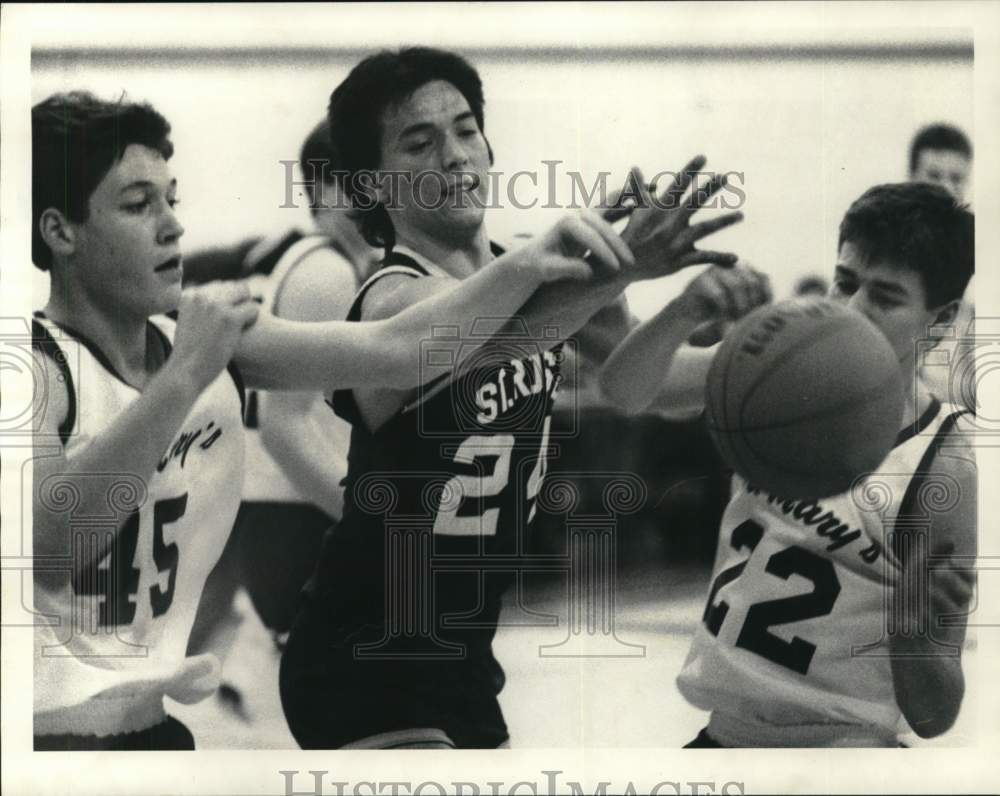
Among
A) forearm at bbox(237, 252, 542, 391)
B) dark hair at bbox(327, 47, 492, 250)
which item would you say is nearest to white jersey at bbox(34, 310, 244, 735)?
forearm at bbox(237, 252, 542, 391)

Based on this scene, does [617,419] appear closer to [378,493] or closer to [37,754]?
[378,493]

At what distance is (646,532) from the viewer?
2770 millimetres

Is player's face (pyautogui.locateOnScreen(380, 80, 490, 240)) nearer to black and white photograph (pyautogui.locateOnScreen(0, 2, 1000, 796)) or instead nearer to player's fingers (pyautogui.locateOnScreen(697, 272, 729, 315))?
black and white photograph (pyautogui.locateOnScreen(0, 2, 1000, 796))

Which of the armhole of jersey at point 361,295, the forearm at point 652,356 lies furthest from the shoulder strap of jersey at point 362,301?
the forearm at point 652,356

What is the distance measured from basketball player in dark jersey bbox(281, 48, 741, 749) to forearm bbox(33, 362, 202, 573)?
14.4 inches

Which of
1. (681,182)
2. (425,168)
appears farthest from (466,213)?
(681,182)

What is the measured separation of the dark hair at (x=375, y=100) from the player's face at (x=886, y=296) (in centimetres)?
90

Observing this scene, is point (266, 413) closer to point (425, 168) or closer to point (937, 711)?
point (425, 168)

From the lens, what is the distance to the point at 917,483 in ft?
9.16

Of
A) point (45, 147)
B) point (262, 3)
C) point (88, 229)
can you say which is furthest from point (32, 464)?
point (262, 3)

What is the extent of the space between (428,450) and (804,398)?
83 centimetres

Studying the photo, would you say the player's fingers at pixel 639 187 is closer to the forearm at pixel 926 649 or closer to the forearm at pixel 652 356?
the forearm at pixel 652 356

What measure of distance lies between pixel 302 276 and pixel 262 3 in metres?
0.67

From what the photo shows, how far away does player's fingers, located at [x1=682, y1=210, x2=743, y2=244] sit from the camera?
278cm
